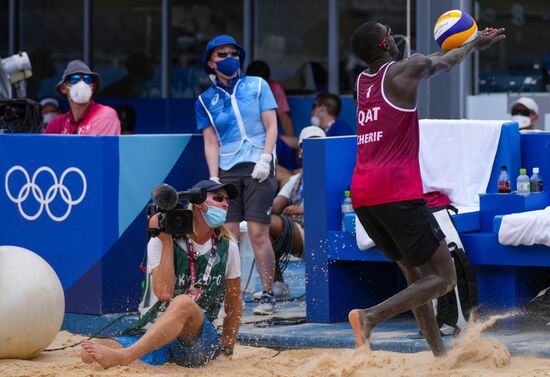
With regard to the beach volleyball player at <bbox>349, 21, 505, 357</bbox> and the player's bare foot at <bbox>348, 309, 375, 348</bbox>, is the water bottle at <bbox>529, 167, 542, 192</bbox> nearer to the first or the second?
the beach volleyball player at <bbox>349, 21, 505, 357</bbox>

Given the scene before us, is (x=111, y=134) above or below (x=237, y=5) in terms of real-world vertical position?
below

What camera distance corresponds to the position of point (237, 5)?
14.9 metres

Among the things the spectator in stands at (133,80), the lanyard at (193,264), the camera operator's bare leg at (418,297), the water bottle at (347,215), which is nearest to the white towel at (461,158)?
the water bottle at (347,215)

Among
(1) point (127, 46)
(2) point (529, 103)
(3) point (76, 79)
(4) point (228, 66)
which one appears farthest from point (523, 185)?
(1) point (127, 46)

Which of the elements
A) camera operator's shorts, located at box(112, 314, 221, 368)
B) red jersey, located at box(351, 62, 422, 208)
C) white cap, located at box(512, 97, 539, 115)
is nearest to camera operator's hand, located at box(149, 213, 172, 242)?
camera operator's shorts, located at box(112, 314, 221, 368)

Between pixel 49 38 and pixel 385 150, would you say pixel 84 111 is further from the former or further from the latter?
pixel 49 38

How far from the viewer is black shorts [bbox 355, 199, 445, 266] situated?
6.66 meters

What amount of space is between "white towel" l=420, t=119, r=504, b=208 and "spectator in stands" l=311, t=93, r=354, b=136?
10.3 feet

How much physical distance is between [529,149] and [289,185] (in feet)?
9.24

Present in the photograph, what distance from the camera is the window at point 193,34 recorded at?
15.1 meters

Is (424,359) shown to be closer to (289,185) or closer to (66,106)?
(289,185)

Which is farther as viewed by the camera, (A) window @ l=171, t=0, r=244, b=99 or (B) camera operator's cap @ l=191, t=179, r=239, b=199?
(A) window @ l=171, t=0, r=244, b=99

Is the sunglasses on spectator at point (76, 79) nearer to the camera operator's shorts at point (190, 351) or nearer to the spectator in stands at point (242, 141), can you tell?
the spectator in stands at point (242, 141)

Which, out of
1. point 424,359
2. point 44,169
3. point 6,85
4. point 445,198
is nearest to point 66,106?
point 6,85
